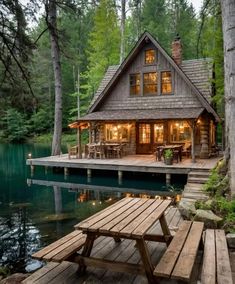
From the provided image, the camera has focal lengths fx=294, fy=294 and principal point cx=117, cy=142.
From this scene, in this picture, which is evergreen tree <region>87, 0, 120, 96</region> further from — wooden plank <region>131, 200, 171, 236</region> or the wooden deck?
wooden plank <region>131, 200, 171, 236</region>

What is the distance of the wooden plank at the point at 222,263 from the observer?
3.10m

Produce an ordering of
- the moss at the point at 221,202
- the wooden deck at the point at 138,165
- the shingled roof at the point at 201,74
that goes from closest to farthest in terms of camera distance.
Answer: the moss at the point at 221,202
the wooden deck at the point at 138,165
the shingled roof at the point at 201,74

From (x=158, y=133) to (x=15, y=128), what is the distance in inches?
968

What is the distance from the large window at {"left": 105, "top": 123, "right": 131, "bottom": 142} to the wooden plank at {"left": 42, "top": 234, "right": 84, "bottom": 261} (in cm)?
1381

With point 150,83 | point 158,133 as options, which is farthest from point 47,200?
point 150,83

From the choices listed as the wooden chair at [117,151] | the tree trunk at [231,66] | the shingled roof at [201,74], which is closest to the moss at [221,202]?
the tree trunk at [231,66]

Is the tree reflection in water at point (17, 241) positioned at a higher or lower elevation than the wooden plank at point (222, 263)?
lower

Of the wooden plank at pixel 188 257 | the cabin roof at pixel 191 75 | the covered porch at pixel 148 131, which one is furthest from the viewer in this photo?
the covered porch at pixel 148 131

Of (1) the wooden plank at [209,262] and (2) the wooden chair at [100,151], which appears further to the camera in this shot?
(2) the wooden chair at [100,151]

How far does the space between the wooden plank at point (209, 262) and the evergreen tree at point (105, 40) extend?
23793 mm

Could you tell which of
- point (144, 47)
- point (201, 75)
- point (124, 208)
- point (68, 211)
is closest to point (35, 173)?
point (68, 211)

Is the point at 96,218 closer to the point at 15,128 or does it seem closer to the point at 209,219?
the point at 209,219

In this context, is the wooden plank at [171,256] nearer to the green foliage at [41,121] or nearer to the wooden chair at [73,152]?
the wooden chair at [73,152]

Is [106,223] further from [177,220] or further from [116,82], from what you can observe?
[116,82]
